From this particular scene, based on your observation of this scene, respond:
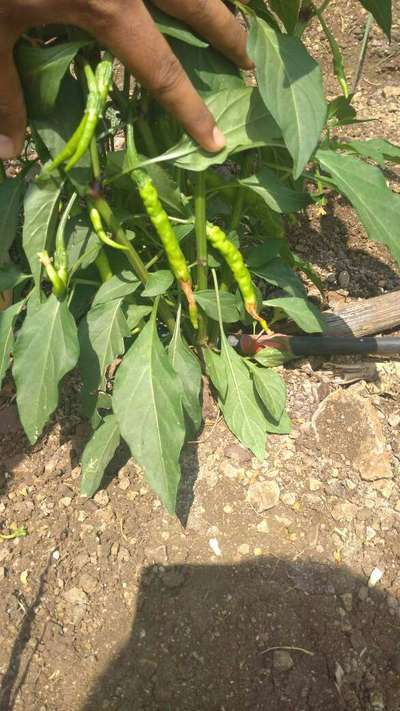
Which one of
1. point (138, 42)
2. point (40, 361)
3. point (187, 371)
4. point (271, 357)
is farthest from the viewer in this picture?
point (271, 357)

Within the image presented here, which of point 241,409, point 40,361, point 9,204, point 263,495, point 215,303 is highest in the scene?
point 9,204

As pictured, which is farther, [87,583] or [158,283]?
[87,583]

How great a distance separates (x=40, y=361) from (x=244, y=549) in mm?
685

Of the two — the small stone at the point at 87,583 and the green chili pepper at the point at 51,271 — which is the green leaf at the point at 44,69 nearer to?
the green chili pepper at the point at 51,271

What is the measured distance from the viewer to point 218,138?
3.42 feet

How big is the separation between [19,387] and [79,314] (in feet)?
1.18

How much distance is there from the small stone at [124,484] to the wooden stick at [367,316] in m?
0.70

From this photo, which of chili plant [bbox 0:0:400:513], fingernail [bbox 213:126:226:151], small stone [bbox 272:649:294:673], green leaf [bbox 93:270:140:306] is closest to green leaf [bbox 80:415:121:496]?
chili plant [bbox 0:0:400:513]

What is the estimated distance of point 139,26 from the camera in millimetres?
858

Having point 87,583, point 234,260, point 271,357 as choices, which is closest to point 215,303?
point 234,260

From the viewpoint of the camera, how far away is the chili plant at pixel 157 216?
949 mm

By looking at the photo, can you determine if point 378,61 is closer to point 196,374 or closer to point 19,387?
point 196,374

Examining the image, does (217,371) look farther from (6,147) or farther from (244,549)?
(6,147)

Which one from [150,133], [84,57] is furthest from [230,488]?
[84,57]
